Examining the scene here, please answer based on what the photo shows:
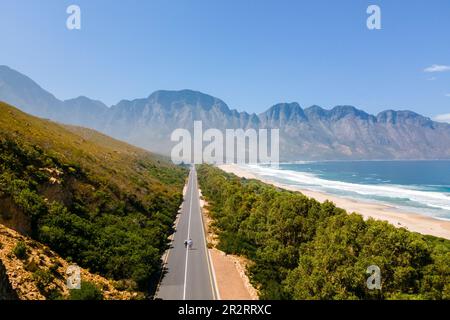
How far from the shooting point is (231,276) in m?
36.9

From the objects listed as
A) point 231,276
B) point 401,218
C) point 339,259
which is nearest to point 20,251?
point 231,276

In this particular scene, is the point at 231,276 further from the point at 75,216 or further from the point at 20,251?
the point at 20,251

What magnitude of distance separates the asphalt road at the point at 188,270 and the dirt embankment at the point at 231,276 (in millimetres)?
927

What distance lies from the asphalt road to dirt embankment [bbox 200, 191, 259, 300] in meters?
0.93

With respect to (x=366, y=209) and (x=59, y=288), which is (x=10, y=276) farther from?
(x=366, y=209)

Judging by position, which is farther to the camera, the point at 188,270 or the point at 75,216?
the point at 188,270

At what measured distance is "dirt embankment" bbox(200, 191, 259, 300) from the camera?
32062mm

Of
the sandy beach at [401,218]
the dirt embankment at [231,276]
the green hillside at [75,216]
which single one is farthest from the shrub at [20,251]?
the sandy beach at [401,218]

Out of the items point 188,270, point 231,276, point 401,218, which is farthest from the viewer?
point 401,218

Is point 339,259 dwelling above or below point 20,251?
below

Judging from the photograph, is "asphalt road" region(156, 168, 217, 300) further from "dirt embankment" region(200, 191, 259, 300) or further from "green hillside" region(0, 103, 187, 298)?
"green hillside" region(0, 103, 187, 298)

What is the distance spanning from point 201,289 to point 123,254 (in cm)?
920

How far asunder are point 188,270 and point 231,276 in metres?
5.31

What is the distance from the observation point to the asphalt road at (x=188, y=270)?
3191cm
